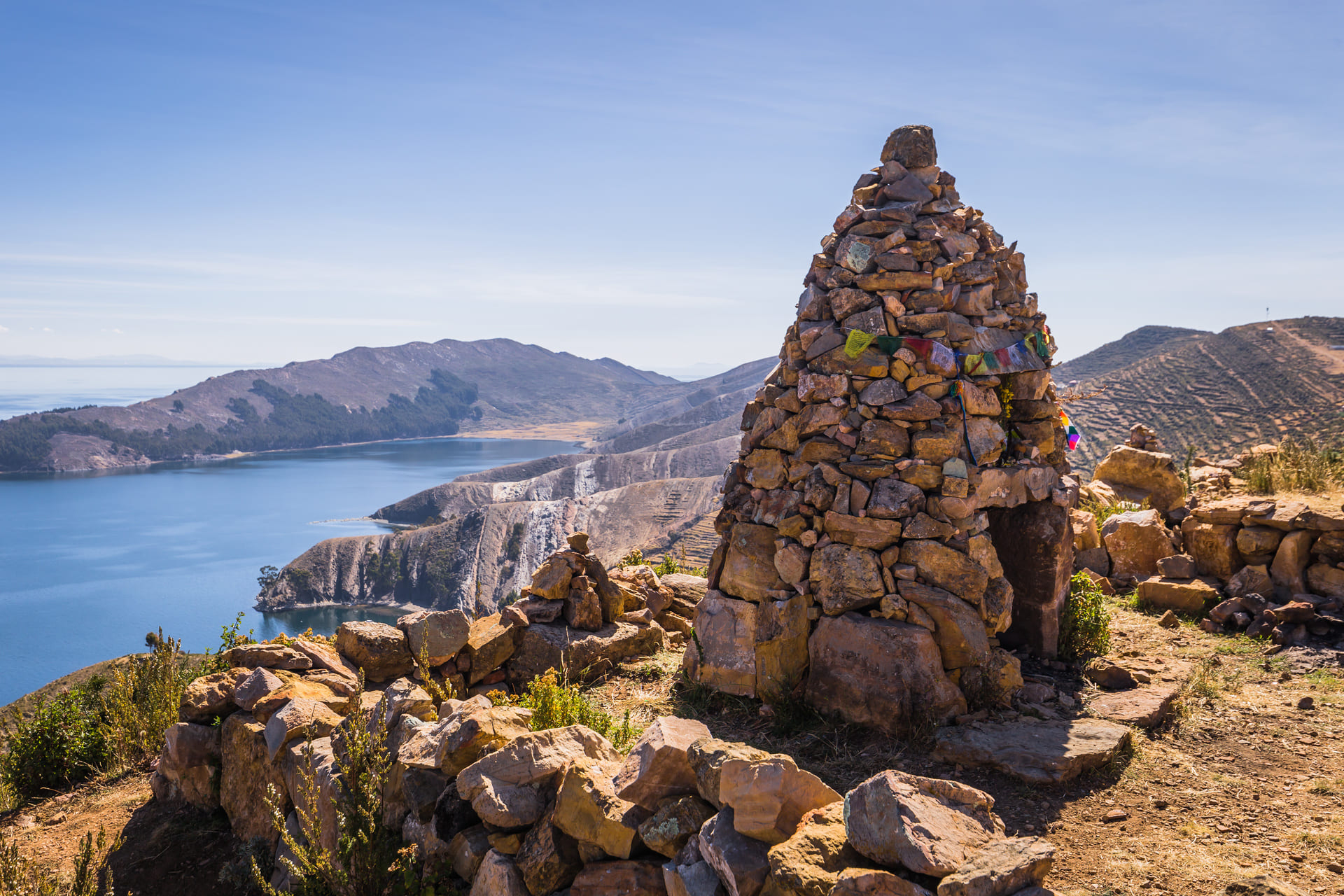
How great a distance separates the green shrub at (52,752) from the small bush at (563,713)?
4026 mm

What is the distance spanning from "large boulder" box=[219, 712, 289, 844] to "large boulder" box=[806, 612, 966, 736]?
4.12 metres

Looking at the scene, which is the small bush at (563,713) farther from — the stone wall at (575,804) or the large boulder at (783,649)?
the large boulder at (783,649)

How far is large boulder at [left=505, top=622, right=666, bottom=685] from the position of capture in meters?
7.63

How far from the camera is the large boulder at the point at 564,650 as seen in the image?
7633 millimetres

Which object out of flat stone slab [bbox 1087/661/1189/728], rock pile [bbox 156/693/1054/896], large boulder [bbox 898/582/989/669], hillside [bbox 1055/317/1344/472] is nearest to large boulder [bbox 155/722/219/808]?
rock pile [bbox 156/693/1054/896]

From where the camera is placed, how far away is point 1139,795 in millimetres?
4797

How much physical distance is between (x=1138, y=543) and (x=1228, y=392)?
3688cm

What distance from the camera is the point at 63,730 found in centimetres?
660

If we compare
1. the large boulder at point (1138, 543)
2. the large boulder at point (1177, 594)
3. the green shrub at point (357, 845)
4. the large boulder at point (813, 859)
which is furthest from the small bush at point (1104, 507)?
the green shrub at point (357, 845)

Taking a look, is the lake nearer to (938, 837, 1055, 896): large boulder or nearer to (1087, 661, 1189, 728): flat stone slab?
(1087, 661, 1189, 728): flat stone slab

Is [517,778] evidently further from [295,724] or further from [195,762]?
[195,762]

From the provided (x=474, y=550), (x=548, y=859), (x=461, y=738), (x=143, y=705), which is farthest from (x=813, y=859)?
(x=474, y=550)

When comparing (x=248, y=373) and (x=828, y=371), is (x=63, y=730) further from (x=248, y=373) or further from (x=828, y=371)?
(x=248, y=373)

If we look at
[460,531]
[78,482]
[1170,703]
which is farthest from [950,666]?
[78,482]
